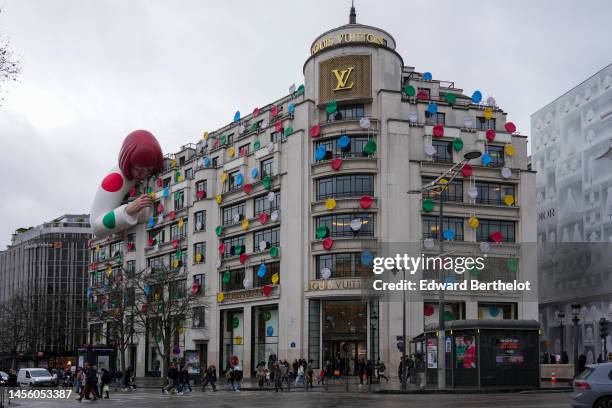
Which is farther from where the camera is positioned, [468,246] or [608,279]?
[608,279]

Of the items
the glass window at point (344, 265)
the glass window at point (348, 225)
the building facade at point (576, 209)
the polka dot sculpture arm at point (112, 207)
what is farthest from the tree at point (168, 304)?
the building facade at point (576, 209)

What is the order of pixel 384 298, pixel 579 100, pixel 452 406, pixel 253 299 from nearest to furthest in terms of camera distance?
pixel 452 406 < pixel 384 298 < pixel 253 299 < pixel 579 100

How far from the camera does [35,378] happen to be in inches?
2243

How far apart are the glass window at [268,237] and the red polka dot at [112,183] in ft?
76.1

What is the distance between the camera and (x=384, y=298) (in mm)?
61344

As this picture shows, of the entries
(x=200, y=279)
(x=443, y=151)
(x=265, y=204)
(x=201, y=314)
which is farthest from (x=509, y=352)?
(x=200, y=279)

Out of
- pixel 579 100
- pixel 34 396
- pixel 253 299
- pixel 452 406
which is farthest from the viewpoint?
pixel 579 100

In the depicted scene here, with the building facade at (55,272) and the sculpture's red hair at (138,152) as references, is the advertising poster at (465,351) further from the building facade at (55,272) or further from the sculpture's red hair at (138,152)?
the building facade at (55,272)

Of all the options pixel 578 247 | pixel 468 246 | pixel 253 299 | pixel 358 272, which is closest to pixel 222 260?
pixel 253 299

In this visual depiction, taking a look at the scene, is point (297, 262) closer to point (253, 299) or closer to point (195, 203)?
point (253, 299)

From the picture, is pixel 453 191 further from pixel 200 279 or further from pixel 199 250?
pixel 200 279

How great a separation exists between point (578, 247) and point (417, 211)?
1871 centimetres

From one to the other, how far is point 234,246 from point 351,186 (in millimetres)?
15103

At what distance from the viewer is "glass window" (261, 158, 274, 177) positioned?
70312 millimetres
